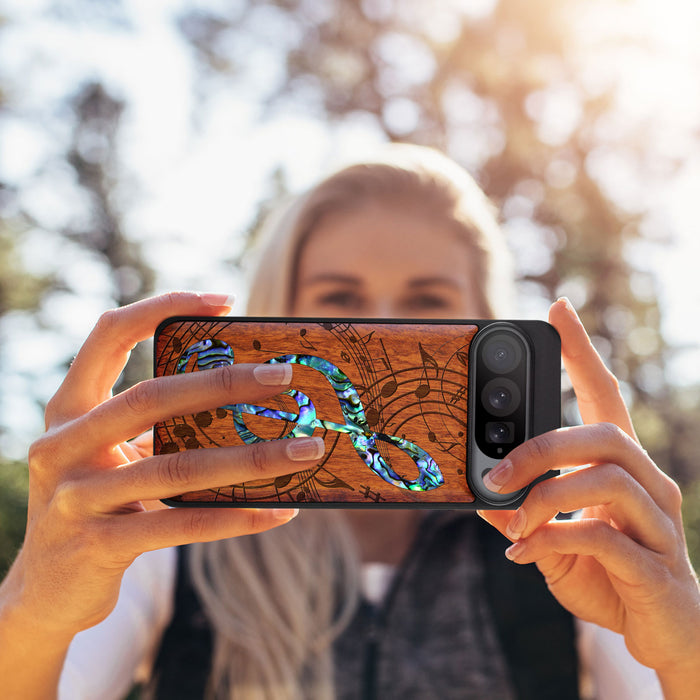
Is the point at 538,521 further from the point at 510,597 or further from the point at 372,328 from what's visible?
the point at 510,597

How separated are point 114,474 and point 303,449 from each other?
17.2 inches

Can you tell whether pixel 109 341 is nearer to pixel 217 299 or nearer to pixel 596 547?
pixel 217 299

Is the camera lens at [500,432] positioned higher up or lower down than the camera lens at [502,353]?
lower down

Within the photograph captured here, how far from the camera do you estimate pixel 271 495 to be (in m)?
1.51

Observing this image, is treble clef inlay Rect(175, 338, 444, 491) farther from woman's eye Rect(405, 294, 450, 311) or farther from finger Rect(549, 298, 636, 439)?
woman's eye Rect(405, 294, 450, 311)

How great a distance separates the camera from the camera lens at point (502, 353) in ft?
5.11

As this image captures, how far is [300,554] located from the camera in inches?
107

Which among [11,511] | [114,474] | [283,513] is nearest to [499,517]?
[283,513]

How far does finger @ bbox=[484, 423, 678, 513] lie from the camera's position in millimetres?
1342

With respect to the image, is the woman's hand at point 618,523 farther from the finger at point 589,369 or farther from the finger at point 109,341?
the finger at point 109,341

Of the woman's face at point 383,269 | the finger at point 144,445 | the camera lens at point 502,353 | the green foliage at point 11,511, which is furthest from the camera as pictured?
the green foliage at point 11,511

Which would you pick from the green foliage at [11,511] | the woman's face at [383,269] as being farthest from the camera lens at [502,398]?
the green foliage at [11,511]

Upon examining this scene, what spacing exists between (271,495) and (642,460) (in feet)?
2.97

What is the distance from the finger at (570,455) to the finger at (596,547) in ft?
0.44
